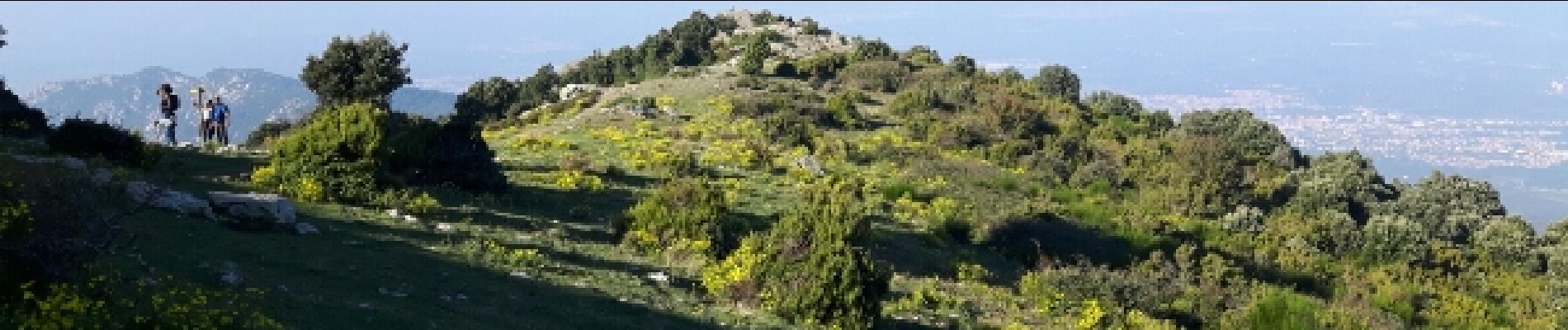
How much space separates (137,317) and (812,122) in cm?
3692

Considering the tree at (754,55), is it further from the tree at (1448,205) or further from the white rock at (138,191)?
the white rock at (138,191)

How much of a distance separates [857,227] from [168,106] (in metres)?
21.5

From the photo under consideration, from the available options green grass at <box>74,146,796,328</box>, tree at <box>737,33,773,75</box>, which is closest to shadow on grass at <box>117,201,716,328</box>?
green grass at <box>74,146,796,328</box>

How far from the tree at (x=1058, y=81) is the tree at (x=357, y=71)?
4577 centimetres

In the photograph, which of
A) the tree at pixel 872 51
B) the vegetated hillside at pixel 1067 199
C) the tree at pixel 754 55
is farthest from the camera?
the tree at pixel 872 51

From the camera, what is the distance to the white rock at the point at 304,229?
14859 mm

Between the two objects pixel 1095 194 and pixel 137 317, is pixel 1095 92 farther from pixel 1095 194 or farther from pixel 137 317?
pixel 137 317

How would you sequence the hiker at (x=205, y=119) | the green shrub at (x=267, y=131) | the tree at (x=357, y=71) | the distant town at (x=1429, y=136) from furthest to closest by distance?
the distant town at (x=1429, y=136) < the green shrub at (x=267, y=131) < the tree at (x=357, y=71) < the hiker at (x=205, y=119)

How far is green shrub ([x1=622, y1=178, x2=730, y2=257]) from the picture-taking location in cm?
1888

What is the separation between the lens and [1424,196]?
1790 inches

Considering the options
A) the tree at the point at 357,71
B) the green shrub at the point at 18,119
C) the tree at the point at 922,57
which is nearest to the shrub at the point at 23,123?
the green shrub at the point at 18,119

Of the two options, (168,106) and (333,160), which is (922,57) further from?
(333,160)

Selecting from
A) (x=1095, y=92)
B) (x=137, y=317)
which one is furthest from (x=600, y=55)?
(x=137, y=317)

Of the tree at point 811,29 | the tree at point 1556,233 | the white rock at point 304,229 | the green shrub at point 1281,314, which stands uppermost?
the tree at point 811,29
